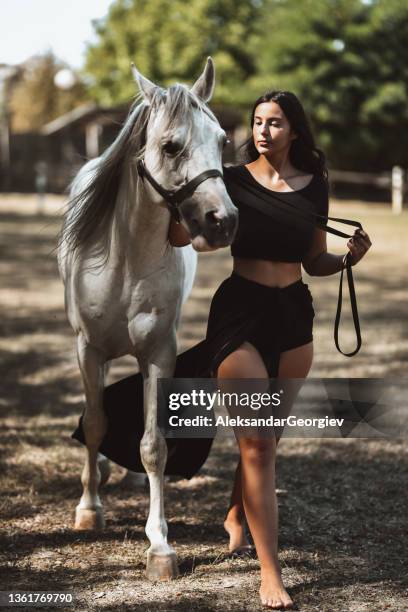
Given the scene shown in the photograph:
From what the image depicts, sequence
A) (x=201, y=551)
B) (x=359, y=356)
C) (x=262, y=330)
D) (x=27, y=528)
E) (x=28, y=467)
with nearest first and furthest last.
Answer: (x=262, y=330), (x=201, y=551), (x=27, y=528), (x=28, y=467), (x=359, y=356)

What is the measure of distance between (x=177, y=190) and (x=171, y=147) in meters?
0.16

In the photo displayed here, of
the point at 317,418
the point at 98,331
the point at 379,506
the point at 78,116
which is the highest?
the point at 78,116

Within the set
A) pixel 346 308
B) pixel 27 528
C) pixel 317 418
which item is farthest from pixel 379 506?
pixel 346 308

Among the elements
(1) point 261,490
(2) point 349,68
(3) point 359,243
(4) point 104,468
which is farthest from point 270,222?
(2) point 349,68

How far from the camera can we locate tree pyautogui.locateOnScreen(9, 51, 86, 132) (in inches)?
2207

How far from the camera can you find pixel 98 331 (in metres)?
3.40

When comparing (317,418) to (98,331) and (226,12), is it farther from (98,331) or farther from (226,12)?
(226,12)

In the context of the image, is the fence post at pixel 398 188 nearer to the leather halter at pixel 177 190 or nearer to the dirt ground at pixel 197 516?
the dirt ground at pixel 197 516

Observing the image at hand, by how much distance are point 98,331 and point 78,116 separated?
1327 inches

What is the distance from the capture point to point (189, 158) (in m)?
2.75

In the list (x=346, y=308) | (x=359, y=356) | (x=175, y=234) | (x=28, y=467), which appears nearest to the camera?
(x=175, y=234)

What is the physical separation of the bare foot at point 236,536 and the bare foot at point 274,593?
56cm

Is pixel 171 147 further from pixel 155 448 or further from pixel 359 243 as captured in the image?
pixel 155 448

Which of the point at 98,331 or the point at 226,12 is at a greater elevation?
the point at 226,12
